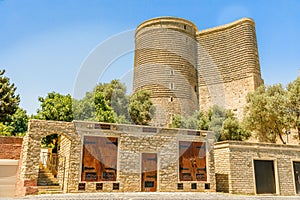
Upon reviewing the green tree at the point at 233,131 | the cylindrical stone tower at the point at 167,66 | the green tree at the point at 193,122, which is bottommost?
the green tree at the point at 233,131

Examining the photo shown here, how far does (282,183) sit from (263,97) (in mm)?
7637

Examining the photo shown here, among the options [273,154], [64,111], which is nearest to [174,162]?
[273,154]

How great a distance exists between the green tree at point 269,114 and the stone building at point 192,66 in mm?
7220

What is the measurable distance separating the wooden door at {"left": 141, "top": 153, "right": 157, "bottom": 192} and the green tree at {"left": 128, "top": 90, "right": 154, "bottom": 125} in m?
12.1

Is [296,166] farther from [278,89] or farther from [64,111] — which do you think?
[64,111]

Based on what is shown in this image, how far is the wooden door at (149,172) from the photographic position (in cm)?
1300

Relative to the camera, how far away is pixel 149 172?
13156 mm

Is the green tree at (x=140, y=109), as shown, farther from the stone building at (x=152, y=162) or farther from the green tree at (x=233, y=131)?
the stone building at (x=152, y=162)

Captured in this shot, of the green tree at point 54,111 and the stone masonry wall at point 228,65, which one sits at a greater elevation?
the stone masonry wall at point 228,65

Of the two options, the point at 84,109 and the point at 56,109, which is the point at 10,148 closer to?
the point at 56,109

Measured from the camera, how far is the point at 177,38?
30.5 m

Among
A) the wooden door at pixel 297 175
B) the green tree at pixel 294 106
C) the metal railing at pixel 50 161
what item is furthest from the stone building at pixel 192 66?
the wooden door at pixel 297 175

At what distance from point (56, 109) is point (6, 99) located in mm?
3553

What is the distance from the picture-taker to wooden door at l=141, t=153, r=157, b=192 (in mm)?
13000
